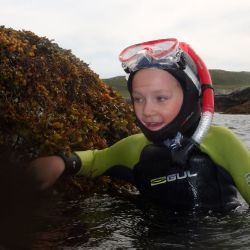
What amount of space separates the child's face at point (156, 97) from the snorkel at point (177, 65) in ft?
0.31

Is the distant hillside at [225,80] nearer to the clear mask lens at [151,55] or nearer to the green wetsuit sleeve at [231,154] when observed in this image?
the clear mask lens at [151,55]

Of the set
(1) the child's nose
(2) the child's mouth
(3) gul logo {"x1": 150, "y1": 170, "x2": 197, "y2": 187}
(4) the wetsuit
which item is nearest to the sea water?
(4) the wetsuit

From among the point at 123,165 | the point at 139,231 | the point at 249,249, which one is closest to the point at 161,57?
the point at 123,165

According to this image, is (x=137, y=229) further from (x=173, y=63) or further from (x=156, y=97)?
(x=173, y=63)

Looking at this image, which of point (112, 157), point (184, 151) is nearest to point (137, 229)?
point (184, 151)

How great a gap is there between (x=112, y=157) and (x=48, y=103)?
974 millimetres

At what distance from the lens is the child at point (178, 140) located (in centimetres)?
432

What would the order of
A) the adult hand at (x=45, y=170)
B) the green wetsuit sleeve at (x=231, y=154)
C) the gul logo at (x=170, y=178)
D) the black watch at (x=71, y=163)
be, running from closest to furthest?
the adult hand at (x=45, y=170) < the green wetsuit sleeve at (x=231, y=154) < the gul logo at (x=170, y=178) < the black watch at (x=71, y=163)

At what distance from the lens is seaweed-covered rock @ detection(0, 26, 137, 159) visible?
4.89 meters

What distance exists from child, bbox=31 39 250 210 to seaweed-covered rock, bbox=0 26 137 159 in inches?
19.7

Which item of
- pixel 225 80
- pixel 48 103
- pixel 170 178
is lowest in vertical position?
pixel 170 178

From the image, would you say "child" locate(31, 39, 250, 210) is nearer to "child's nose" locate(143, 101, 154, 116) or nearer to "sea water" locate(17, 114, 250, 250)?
"child's nose" locate(143, 101, 154, 116)

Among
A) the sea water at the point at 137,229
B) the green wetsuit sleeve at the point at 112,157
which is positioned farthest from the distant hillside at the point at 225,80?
the sea water at the point at 137,229

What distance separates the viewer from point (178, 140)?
4.53 meters
